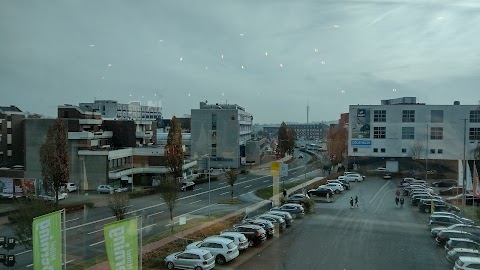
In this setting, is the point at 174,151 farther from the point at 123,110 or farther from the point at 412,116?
Result: the point at 123,110

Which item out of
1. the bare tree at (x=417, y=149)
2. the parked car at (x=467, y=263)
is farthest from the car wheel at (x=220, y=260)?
the bare tree at (x=417, y=149)

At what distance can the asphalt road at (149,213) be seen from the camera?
279 inches

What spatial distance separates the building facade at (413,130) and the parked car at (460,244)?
11.0m

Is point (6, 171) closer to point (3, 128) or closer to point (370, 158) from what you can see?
point (3, 128)

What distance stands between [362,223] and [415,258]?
8.81 feet

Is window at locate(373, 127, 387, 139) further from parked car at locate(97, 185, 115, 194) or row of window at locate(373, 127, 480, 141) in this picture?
parked car at locate(97, 185, 115, 194)

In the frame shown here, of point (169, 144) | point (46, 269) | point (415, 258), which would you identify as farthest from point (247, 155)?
point (46, 269)

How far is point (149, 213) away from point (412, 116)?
43.7 feet

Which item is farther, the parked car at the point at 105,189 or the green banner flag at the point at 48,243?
the parked car at the point at 105,189

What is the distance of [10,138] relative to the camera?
16797 mm

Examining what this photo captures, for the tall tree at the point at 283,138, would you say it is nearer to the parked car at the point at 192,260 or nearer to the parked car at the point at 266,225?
the parked car at the point at 266,225

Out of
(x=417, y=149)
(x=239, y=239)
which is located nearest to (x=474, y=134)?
(x=417, y=149)

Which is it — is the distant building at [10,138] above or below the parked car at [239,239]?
above

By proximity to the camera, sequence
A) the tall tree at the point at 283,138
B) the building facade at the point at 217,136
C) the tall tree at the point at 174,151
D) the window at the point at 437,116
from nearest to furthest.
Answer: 1. the tall tree at the point at 174,151
2. the window at the point at 437,116
3. the building facade at the point at 217,136
4. the tall tree at the point at 283,138
